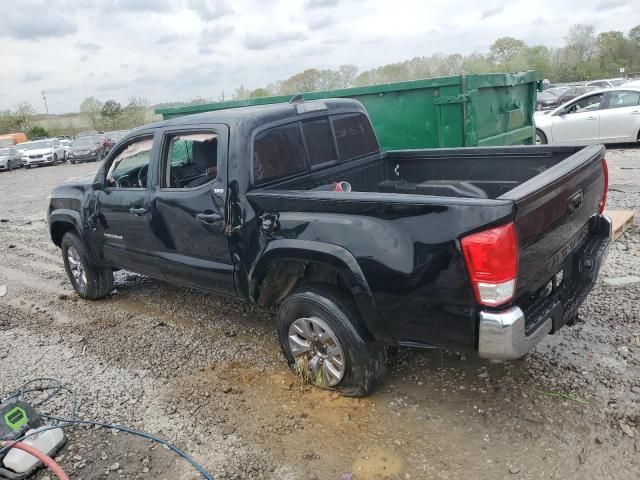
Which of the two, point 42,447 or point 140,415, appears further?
point 140,415

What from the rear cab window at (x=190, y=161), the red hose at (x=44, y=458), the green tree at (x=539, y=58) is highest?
the green tree at (x=539, y=58)

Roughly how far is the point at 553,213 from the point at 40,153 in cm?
3006

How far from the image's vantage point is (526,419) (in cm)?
311

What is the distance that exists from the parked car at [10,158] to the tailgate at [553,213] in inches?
1180

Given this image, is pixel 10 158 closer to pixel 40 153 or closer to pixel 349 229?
pixel 40 153

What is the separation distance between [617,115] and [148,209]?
1128 centimetres

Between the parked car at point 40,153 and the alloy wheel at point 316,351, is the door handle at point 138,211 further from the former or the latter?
the parked car at point 40,153

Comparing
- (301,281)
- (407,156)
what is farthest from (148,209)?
(407,156)

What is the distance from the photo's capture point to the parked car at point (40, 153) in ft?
92.4

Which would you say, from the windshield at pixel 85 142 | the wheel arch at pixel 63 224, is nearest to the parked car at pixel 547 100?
the wheel arch at pixel 63 224

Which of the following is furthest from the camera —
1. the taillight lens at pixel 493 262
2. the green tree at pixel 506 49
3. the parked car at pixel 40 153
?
Answer: the green tree at pixel 506 49

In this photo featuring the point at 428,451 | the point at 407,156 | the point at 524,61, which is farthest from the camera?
the point at 524,61


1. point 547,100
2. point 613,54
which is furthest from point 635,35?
point 547,100

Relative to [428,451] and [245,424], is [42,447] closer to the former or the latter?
[245,424]
